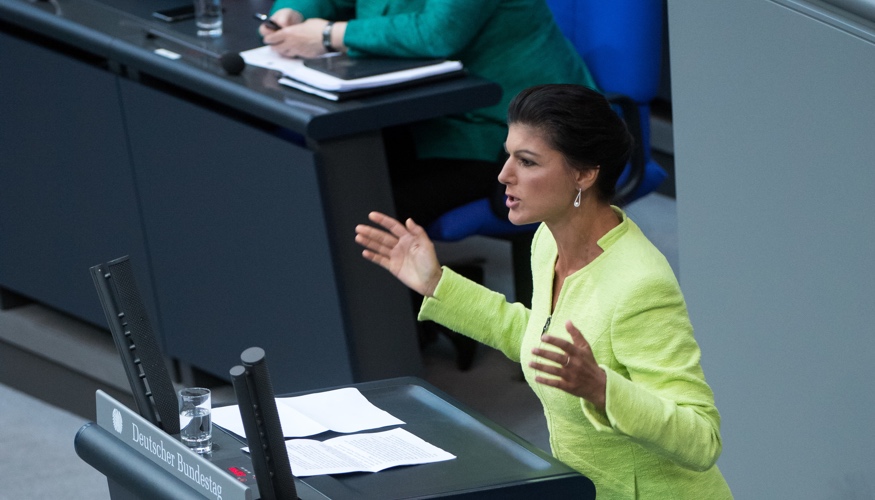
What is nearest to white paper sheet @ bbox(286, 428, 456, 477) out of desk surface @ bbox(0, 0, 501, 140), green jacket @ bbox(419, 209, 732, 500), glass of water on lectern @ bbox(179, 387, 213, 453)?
glass of water on lectern @ bbox(179, 387, 213, 453)

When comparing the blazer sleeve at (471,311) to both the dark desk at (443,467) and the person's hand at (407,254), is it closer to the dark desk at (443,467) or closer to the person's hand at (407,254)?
the person's hand at (407,254)

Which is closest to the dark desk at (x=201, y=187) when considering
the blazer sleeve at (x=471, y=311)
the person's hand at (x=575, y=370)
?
the blazer sleeve at (x=471, y=311)

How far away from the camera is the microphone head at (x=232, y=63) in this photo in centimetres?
316

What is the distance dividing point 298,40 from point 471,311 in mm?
1355

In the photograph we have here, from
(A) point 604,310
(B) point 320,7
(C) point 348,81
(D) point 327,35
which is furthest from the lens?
(B) point 320,7

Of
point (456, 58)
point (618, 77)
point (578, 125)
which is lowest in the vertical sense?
point (618, 77)

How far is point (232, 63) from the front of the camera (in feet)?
10.4

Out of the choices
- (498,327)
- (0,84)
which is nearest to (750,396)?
(498,327)

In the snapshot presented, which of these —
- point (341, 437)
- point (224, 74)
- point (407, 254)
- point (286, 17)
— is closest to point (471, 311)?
point (407, 254)

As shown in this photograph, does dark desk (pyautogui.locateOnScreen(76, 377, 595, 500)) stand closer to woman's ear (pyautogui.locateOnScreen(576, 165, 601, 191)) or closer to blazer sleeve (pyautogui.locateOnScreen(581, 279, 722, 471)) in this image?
blazer sleeve (pyautogui.locateOnScreen(581, 279, 722, 471))

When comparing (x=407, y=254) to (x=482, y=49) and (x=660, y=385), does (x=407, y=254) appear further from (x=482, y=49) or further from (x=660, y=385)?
(x=482, y=49)

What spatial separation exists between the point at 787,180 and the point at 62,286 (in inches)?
87.1

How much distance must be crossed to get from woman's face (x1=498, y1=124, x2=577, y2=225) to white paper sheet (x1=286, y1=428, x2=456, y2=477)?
37cm

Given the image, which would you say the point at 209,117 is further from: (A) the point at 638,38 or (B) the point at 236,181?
(A) the point at 638,38
